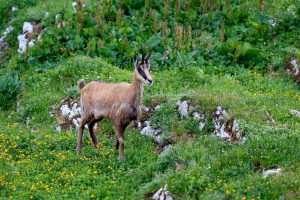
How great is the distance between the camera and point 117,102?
13.7 m

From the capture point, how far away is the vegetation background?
38.0 ft

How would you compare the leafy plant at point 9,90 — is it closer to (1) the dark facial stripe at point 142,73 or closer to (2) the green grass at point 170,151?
(2) the green grass at point 170,151

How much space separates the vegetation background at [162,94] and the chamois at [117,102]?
63 centimetres

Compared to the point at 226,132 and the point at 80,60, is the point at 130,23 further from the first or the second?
the point at 226,132

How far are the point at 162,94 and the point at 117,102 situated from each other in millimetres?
2671

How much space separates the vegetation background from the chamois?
63cm

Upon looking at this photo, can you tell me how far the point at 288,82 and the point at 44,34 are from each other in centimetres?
930

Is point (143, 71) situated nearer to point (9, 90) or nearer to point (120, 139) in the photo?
point (120, 139)

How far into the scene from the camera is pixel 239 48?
18.8 m

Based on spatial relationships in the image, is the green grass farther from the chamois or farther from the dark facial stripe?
the dark facial stripe

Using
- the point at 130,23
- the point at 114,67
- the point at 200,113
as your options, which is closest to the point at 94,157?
the point at 200,113

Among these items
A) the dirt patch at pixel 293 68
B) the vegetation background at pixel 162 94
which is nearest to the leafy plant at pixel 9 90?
the vegetation background at pixel 162 94

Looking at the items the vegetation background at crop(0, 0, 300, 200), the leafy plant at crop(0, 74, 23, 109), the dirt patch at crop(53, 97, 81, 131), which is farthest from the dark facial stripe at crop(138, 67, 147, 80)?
the leafy plant at crop(0, 74, 23, 109)

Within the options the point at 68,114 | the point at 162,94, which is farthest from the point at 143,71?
the point at 68,114
